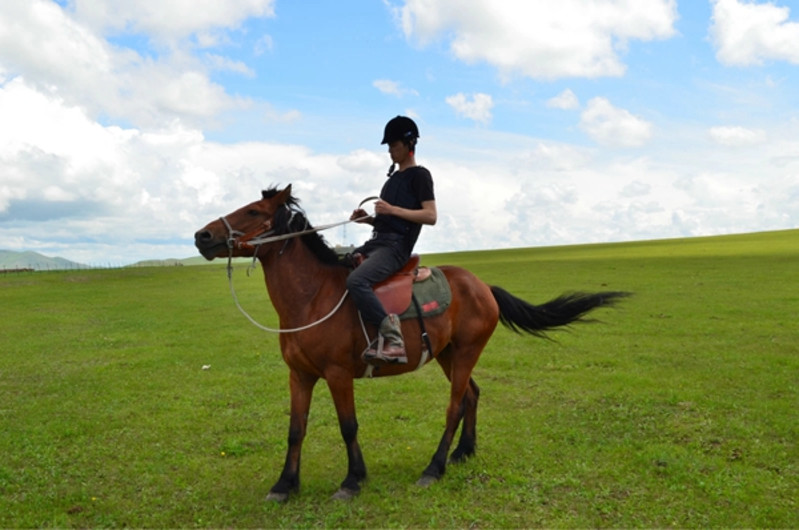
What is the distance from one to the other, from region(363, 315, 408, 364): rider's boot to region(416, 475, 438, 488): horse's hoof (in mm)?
1372

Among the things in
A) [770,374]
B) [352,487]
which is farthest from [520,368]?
[352,487]

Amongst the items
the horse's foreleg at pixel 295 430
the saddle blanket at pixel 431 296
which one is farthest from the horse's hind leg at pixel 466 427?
the horse's foreleg at pixel 295 430

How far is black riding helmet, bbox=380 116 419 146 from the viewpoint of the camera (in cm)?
572

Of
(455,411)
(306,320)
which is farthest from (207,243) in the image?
(455,411)

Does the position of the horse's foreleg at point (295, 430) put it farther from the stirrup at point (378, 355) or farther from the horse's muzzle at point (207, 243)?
the horse's muzzle at point (207, 243)

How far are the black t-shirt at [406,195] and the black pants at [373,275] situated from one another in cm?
16

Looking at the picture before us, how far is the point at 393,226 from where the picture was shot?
18.9 feet

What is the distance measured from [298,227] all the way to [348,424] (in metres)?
1.97

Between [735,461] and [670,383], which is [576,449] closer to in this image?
[735,461]

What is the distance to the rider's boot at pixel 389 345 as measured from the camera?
5383 millimetres

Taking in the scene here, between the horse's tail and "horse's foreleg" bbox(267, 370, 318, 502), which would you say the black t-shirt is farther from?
the horse's tail

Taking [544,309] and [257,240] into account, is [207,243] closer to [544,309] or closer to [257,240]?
[257,240]

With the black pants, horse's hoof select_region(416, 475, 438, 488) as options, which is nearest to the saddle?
the black pants

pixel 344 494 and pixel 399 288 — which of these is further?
pixel 399 288
